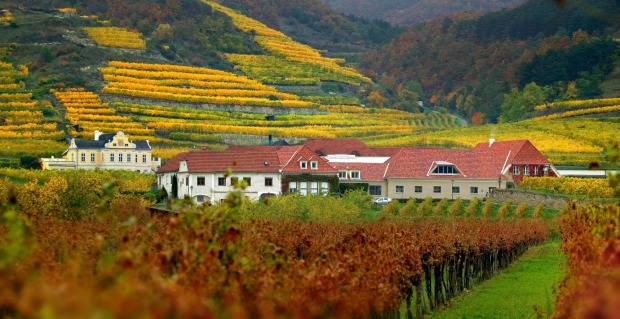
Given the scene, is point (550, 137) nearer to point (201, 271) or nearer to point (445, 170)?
point (445, 170)

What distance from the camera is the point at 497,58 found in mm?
169000

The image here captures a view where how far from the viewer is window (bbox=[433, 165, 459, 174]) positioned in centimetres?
7100

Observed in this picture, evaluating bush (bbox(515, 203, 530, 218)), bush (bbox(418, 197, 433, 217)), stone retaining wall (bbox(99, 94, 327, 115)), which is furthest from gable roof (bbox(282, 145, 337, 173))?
stone retaining wall (bbox(99, 94, 327, 115))

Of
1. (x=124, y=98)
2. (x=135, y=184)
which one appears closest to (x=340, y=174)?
(x=135, y=184)

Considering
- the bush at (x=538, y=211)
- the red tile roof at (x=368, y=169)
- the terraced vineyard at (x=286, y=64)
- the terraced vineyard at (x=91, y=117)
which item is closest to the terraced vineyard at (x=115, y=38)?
the terraced vineyard at (x=286, y=64)

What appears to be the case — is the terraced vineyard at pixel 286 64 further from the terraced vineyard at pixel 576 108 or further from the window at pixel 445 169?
the window at pixel 445 169

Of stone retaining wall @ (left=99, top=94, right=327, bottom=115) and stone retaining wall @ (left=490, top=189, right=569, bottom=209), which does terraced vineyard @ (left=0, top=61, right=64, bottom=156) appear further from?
stone retaining wall @ (left=490, top=189, right=569, bottom=209)

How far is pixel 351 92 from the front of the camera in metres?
137

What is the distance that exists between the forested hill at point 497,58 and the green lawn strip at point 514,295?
253ft

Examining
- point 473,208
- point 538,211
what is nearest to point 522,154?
point 473,208

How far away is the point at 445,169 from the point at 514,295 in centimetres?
3710

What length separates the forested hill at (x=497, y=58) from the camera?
13012 cm

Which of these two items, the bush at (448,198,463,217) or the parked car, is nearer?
the bush at (448,198,463,217)

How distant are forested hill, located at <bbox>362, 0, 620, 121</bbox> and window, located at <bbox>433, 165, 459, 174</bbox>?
49953 mm
